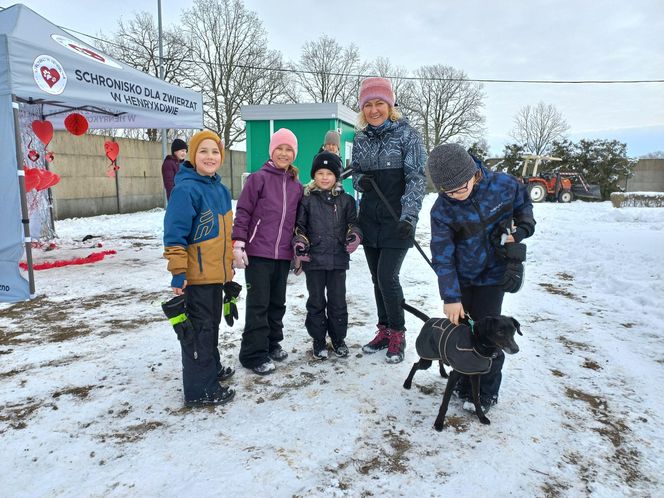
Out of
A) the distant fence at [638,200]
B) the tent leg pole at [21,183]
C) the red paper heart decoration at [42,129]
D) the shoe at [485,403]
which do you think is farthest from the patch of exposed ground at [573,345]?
the distant fence at [638,200]

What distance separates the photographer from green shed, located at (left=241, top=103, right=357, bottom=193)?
A: 8.52m

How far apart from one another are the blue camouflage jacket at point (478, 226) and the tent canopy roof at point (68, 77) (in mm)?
4327

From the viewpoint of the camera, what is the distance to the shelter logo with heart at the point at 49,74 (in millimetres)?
4328

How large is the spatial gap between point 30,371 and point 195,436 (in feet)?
5.09

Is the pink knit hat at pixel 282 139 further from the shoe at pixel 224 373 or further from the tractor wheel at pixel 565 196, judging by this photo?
the tractor wheel at pixel 565 196

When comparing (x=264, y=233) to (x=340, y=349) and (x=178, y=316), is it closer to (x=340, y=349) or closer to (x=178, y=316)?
(x=178, y=316)

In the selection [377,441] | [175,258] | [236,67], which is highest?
[236,67]

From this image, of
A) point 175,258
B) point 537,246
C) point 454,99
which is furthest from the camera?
point 454,99

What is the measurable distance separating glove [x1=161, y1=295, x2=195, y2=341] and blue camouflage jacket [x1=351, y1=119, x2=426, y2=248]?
4.71 ft

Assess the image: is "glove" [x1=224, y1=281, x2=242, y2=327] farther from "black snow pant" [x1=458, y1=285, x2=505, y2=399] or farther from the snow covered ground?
"black snow pant" [x1=458, y1=285, x2=505, y2=399]

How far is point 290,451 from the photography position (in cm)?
211

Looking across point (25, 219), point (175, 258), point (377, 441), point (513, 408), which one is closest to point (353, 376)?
point (377, 441)

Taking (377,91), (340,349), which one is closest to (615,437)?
(340,349)

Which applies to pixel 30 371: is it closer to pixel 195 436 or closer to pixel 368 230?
pixel 195 436
